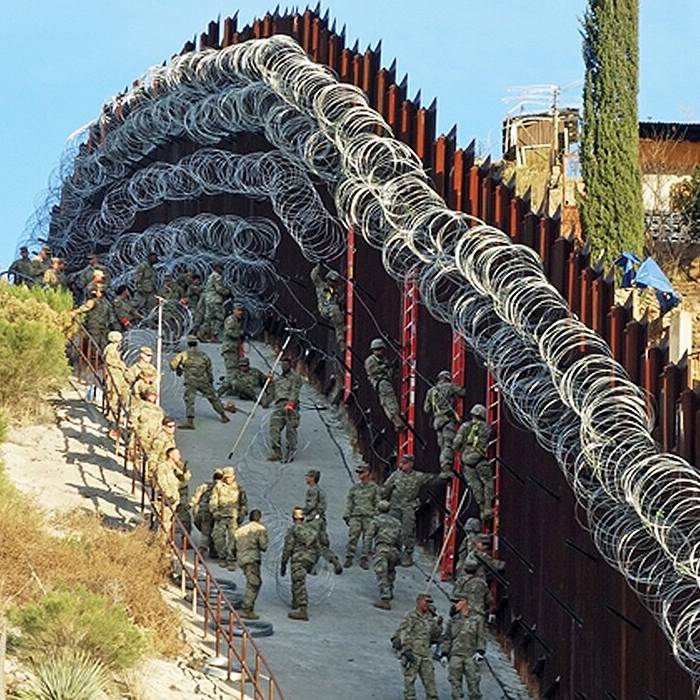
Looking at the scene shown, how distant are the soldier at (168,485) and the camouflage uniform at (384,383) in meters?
4.23

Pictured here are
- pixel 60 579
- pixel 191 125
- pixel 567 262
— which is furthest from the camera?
pixel 191 125

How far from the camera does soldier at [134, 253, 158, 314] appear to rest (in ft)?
129

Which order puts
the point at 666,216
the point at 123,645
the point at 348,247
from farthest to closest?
the point at 666,216
the point at 348,247
the point at 123,645

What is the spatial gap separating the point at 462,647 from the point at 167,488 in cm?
502

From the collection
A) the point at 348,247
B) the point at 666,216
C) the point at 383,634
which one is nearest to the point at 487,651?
the point at 383,634

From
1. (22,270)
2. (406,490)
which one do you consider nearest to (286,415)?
(406,490)

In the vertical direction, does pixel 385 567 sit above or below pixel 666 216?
below

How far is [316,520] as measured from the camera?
90.1 ft

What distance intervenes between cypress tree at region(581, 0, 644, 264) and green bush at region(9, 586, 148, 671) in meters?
19.1

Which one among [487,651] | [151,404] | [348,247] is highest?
[348,247]

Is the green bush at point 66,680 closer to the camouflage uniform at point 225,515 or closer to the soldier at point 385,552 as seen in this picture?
the camouflage uniform at point 225,515

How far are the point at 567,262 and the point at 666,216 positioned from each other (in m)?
21.0

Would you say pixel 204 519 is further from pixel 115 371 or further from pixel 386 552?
pixel 115 371

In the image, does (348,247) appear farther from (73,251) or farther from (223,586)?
(73,251)
